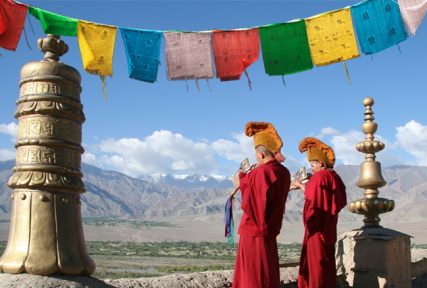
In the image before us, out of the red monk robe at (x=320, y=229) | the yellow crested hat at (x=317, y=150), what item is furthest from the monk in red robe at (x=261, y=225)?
the yellow crested hat at (x=317, y=150)

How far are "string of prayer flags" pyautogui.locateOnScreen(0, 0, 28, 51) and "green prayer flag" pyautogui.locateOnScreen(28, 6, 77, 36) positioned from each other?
0.12 metres

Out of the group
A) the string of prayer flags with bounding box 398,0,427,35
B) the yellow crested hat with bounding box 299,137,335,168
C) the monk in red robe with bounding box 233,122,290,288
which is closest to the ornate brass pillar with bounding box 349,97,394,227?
the yellow crested hat with bounding box 299,137,335,168

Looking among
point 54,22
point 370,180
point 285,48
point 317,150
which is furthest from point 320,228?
point 54,22

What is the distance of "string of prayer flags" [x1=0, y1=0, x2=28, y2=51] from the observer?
5.47m

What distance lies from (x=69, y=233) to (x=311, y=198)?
9.58ft

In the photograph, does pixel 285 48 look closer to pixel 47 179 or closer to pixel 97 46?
pixel 97 46

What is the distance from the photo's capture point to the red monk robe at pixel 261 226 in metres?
4.09

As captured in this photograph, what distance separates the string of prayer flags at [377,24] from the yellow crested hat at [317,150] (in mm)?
1835

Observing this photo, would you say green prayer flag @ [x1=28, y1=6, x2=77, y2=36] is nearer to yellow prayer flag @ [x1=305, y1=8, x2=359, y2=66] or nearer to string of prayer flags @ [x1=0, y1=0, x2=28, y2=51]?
string of prayer flags @ [x1=0, y1=0, x2=28, y2=51]

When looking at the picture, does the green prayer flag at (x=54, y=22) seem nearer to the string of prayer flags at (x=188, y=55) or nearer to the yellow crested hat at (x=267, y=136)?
the string of prayer flags at (x=188, y=55)

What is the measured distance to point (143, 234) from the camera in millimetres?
96750

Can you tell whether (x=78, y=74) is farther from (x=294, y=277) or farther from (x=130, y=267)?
(x=130, y=267)

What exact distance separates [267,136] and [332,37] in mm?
2667

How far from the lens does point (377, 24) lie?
629 cm
